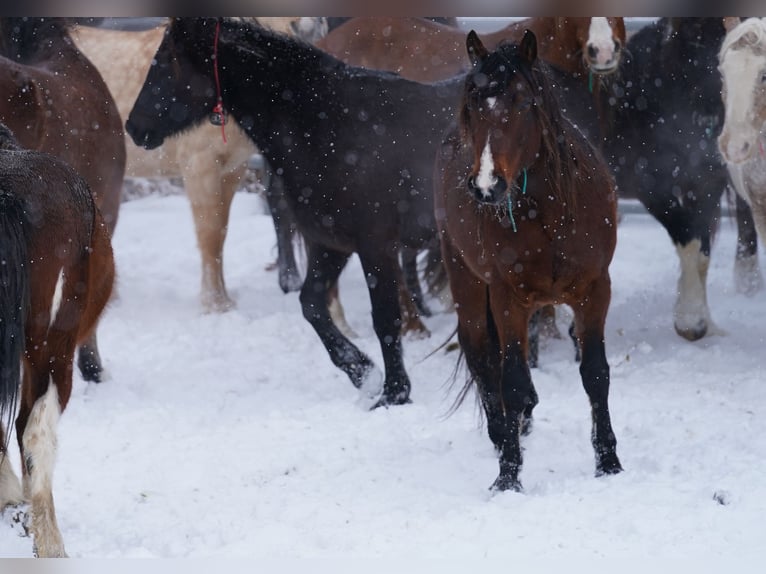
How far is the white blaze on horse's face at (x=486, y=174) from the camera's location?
400cm

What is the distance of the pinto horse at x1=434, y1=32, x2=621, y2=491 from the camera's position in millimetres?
4156

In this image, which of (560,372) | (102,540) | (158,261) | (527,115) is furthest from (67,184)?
(158,261)

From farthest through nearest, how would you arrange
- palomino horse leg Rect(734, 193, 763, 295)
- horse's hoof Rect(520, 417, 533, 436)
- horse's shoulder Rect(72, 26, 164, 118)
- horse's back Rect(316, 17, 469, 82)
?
horse's shoulder Rect(72, 26, 164, 118)
palomino horse leg Rect(734, 193, 763, 295)
horse's back Rect(316, 17, 469, 82)
horse's hoof Rect(520, 417, 533, 436)

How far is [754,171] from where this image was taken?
6602mm

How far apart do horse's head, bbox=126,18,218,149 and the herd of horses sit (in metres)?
0.01

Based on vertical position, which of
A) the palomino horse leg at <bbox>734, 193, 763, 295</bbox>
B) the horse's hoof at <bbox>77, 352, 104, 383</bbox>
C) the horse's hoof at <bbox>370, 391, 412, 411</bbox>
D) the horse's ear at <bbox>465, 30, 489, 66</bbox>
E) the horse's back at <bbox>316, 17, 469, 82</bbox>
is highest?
the horse's ear at <bbox>465, 30, 489, 66</bbox>

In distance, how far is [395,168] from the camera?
20.1 ft

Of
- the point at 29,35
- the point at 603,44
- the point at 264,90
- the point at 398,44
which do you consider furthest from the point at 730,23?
the point at 29,35

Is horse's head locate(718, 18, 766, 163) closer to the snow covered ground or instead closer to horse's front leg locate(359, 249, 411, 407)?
the snow covered ground

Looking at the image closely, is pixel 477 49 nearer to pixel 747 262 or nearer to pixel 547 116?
pixel 547 116

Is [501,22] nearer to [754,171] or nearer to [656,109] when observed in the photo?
[656,109]

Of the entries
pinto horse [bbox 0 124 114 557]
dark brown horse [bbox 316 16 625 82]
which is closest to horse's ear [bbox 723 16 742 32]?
dark brown horse [bbox 316 16 625 82]

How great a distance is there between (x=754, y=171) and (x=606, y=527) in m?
3.09

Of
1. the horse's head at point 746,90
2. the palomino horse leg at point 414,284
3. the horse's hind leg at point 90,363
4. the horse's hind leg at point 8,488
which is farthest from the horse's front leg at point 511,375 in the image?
the palomino horse leg at point 414,284
